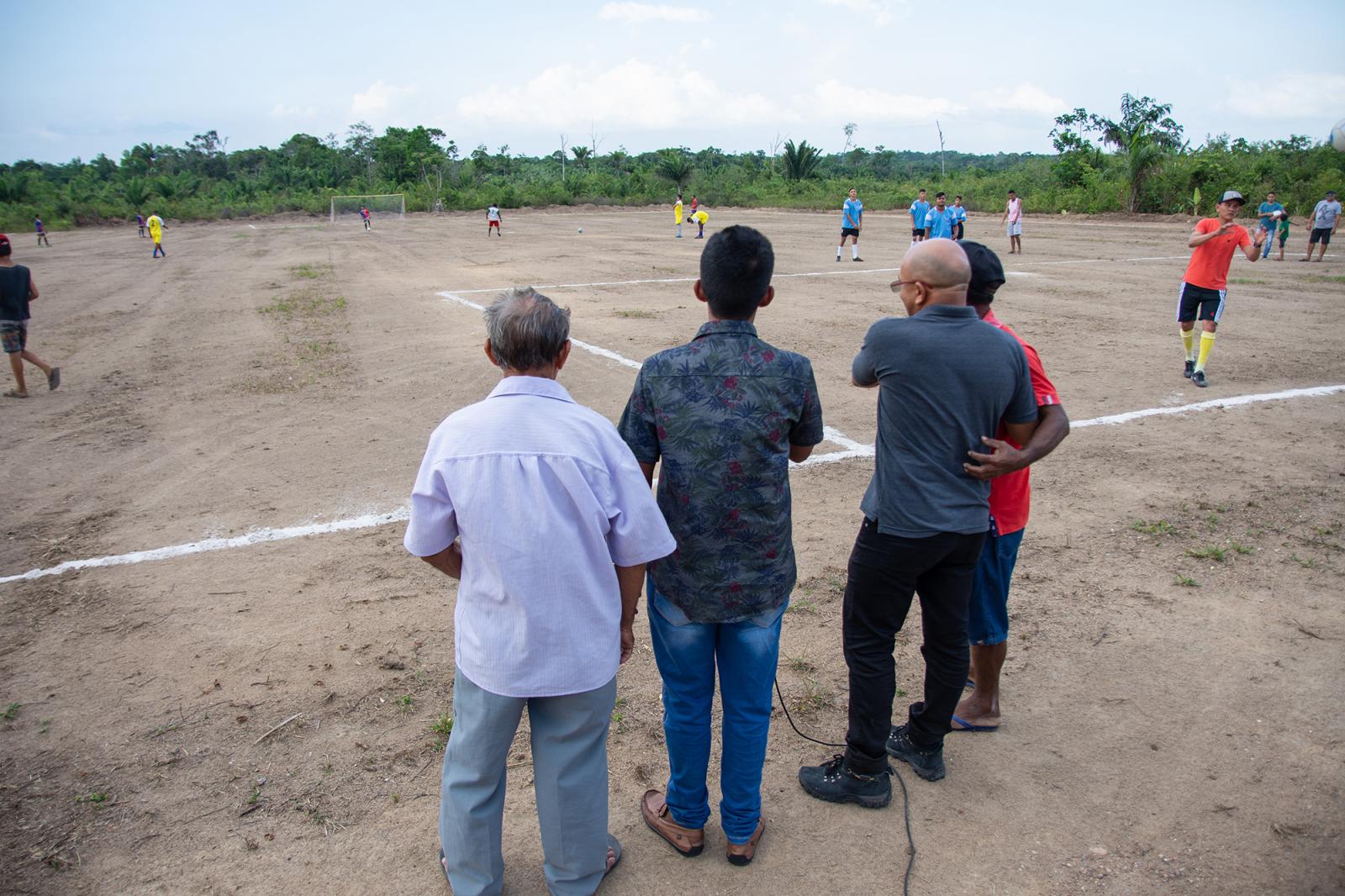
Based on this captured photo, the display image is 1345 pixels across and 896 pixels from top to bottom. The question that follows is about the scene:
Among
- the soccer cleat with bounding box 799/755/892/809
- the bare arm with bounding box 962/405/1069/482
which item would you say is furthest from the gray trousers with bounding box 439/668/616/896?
the bare arm with bounding box 962/405/1069/482

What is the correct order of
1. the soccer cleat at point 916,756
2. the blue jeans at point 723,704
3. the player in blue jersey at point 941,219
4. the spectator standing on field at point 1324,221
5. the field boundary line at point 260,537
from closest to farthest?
1. the blue jeans at point 723,704
2. the soccer cleat at point 916,756
3. the field boundary line at point 260,537
4. the spectator standing on field at point 1324,221
5. the player in blue jersey at point 941,219

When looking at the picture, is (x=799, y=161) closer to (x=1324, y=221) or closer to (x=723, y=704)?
(x=1324, y=221)

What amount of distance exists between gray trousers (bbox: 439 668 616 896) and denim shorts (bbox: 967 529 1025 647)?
4.87 feet

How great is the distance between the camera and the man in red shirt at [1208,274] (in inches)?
334

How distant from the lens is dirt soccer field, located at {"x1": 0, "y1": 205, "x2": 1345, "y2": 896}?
9.46 feet

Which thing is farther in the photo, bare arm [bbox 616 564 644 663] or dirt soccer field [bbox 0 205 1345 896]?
dirt soccer field [bbox 0 205 1345 896]

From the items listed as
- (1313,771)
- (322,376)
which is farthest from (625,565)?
(322,376)

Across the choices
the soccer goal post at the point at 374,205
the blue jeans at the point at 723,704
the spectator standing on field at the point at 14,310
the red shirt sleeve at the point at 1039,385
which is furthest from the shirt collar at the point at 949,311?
the soccer goal post at the point at 374,205

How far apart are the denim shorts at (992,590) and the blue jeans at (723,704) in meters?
0.92

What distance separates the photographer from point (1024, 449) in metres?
2.90

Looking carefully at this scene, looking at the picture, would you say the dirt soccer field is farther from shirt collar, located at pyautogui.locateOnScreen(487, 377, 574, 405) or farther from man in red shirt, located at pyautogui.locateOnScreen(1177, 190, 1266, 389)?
shirt collar, located at pyautogui.locateOnScreen(487, 377, 574, 405)

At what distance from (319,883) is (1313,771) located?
361 cm

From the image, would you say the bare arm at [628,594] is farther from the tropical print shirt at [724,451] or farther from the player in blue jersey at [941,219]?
the player in blue jersey at [941,219]

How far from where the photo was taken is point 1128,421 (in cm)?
776
